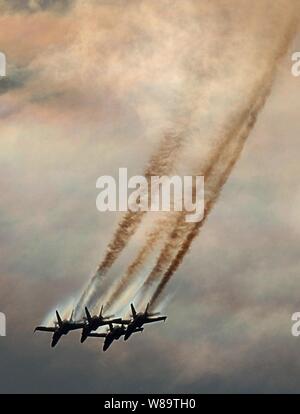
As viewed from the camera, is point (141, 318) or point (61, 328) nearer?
point (141, 318)

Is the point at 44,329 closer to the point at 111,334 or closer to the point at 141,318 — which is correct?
the point at 111,334

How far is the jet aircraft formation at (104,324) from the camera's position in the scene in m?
89.1

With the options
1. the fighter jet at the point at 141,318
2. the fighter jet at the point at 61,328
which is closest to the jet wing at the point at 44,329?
the fighter jet at the point at 61,328

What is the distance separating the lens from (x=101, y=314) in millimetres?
90250

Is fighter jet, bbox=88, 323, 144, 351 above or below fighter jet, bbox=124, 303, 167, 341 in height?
above

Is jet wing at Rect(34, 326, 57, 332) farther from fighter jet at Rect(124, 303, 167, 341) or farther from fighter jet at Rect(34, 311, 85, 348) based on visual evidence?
fighter jet at Rect(124, 303, 167, 341)

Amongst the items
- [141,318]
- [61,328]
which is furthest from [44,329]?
[141,318]

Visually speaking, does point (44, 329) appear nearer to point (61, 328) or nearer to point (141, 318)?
point (61, 328)

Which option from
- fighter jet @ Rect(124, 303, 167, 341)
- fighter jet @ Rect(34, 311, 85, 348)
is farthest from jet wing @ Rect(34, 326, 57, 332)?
fighter jet @ Rect(124, 303, 167, 341)

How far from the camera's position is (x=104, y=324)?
304 ft

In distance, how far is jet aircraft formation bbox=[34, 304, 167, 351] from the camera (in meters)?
89.1
